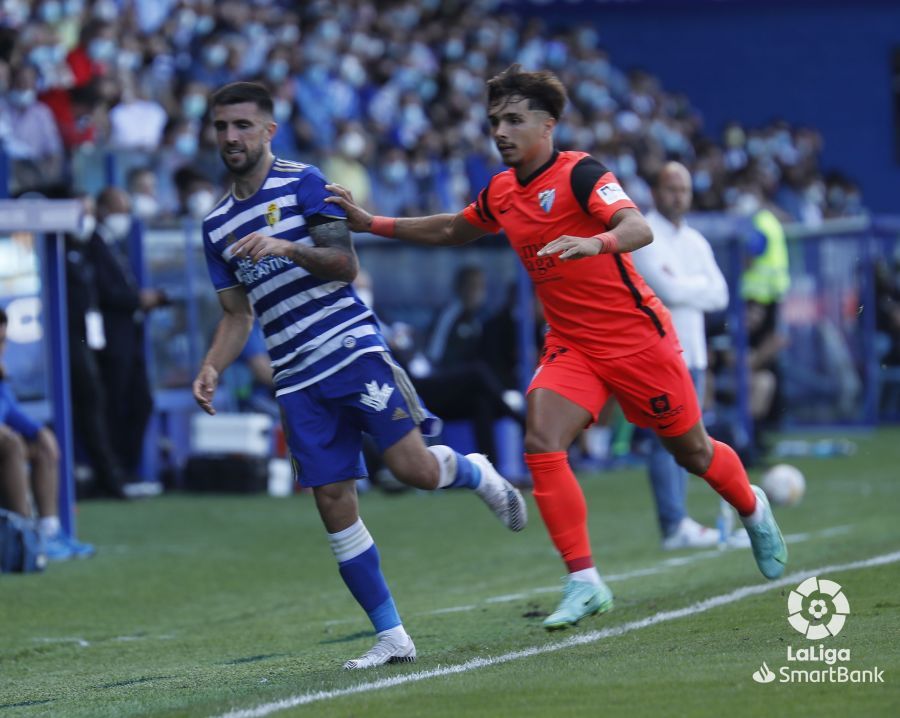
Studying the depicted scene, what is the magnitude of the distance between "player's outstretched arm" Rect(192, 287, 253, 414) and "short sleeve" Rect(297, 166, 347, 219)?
505 millimetres

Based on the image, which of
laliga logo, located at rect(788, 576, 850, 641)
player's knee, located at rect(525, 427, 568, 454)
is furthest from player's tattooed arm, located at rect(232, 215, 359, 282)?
laliga logo, located at rect(788, 576, 850, 641)

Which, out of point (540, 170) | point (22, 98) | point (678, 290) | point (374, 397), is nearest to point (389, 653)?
point (374, 397)

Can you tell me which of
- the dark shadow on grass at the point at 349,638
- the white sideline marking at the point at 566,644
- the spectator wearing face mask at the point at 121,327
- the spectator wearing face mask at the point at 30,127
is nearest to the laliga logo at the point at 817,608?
the white sideline marking at the point at 566,644

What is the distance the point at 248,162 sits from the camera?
6191 mm

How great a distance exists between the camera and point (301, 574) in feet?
32.9

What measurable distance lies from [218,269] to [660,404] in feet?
6.21

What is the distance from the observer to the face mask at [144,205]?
15281 millimetres

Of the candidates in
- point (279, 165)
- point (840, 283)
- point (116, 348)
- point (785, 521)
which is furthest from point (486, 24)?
point (279, 165)

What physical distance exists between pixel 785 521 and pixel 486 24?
60.1 feet

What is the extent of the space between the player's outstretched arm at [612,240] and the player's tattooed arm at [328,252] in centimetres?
73

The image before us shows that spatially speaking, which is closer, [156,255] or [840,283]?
[156,255]

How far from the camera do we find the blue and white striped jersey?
618 centimetres

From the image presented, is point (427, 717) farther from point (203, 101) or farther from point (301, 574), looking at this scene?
Answer: point (203, 101)

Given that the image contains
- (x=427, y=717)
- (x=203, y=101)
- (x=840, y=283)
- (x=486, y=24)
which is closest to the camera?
(x=427, y=717)
